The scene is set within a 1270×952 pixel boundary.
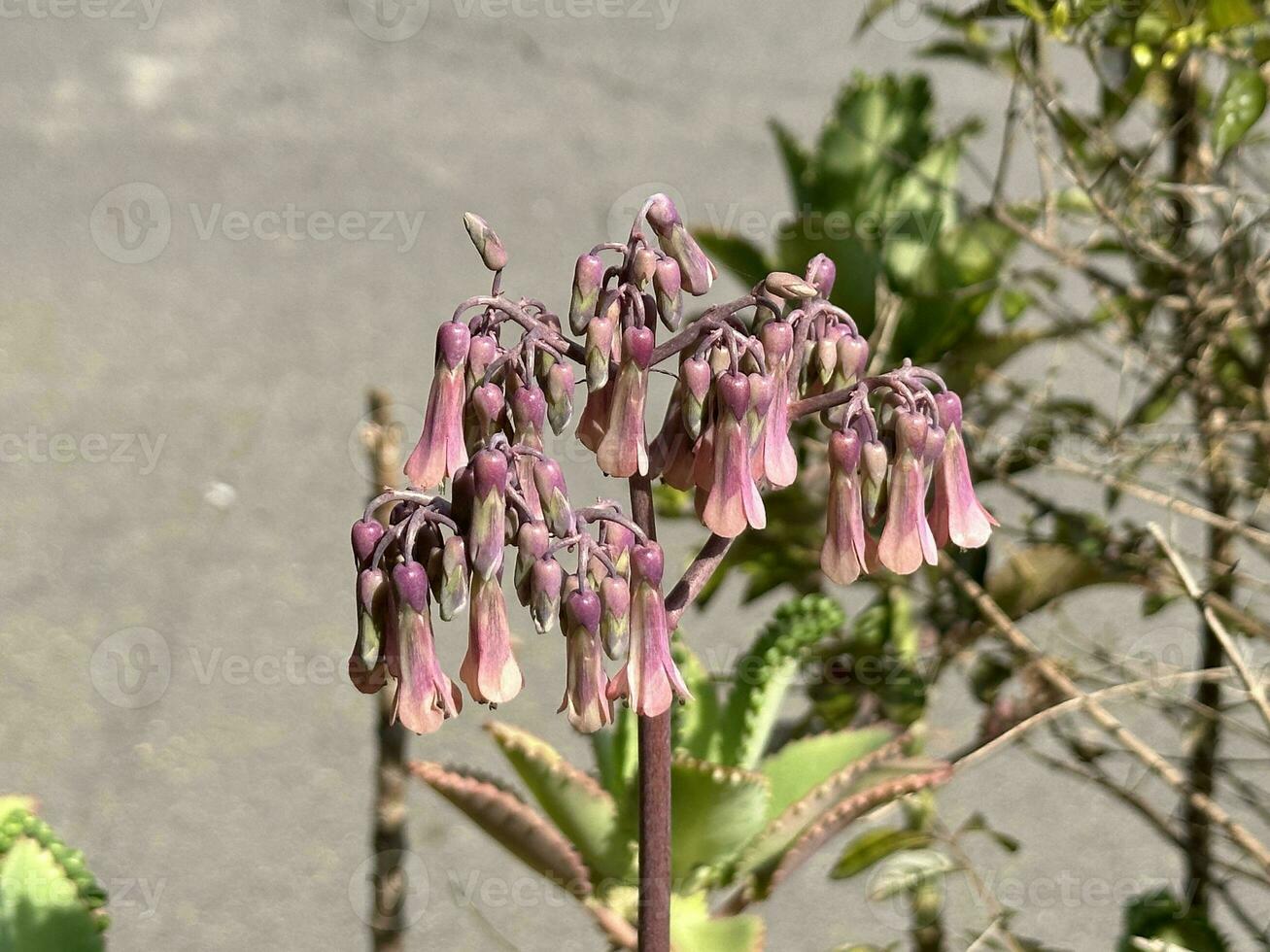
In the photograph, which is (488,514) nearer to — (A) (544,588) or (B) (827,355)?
(A) (544,588)

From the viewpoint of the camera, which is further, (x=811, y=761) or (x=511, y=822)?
(x=811, y=761)

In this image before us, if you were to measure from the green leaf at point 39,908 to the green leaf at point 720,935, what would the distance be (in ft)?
1.19

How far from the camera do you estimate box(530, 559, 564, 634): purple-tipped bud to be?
711 mm

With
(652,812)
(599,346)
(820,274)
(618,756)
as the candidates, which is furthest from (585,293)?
(618,756)

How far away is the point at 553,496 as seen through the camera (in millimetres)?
720

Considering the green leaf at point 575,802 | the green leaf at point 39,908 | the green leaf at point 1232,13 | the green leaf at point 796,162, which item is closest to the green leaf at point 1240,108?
the green leaf at point 1232,13

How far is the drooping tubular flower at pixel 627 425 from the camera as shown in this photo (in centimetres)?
75

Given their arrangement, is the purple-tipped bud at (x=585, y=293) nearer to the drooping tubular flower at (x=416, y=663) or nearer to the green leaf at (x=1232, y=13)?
the drooping tubular flower at (x=416, y=663)

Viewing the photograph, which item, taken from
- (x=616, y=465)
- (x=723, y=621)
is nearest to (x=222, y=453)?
(x=723, y=621)

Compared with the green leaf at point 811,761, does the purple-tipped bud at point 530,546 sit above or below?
below

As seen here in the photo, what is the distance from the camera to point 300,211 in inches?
158

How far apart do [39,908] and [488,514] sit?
0.50 metres

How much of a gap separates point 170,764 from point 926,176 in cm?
171

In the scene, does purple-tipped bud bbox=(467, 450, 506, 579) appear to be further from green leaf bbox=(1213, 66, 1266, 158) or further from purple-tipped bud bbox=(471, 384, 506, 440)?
green leaf bbox=(1213, 66, 1266, 158)
